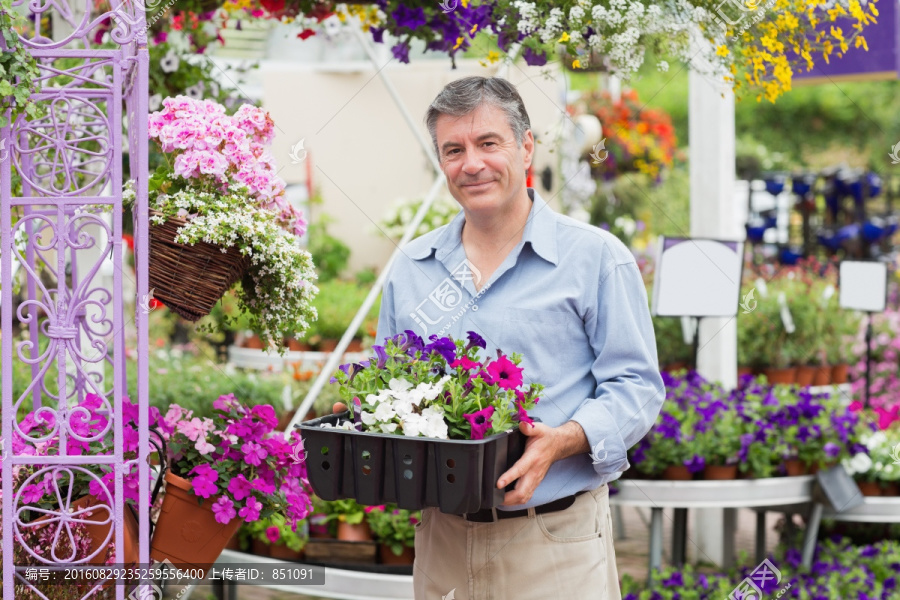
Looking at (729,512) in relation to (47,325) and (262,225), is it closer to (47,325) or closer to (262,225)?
(262,225)

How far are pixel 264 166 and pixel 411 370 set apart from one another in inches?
29.4

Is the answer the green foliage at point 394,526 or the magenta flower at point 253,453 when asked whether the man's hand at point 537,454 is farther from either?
the green foliage at point 394,526

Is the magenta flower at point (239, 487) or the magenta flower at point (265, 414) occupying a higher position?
the magenta flower at point (265, 414)

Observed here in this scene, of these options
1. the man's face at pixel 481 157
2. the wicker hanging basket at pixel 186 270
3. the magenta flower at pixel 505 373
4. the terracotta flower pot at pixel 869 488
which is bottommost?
the terracotta flower pot at pixel 869 488

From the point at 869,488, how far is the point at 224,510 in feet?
8.55

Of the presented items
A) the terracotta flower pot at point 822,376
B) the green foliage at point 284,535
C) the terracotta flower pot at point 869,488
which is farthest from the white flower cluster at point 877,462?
the green foliage at point 284,535

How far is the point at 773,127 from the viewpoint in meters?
22.9

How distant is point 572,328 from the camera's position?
1.98 metres

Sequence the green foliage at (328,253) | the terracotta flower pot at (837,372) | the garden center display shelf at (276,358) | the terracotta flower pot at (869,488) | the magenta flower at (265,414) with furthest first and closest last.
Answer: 1. the green foliage at (328,253)
2. the terracotta flower pot at (837,372)
3. the garden center display shelf at (276,358)
4. the terracotta flower pot at (869,488)
5. the magenta flower at (265,414)

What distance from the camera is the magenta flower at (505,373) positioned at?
182 centimetres

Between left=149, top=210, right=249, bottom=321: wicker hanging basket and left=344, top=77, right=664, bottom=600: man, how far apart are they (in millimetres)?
527

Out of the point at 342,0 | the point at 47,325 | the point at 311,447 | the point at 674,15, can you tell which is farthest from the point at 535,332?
the point at 342,0

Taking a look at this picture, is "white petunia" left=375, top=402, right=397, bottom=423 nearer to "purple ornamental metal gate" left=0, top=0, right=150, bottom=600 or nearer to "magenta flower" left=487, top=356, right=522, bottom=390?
"magenta flower" left=487, top=356, right=522, bottom=390

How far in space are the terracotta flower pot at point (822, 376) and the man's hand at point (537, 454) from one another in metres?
4.18
